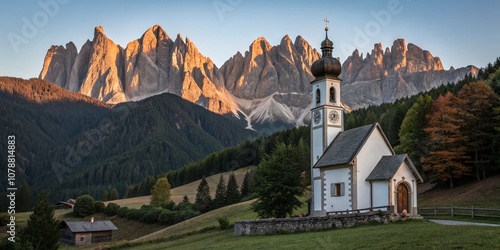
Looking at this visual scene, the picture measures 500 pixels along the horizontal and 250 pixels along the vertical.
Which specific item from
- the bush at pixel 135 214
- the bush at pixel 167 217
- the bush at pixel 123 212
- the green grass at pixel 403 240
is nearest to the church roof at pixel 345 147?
the green grass at pixel 403 240

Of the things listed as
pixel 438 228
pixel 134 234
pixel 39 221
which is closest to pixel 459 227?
pixel 438 228

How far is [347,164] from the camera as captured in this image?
3916 cm

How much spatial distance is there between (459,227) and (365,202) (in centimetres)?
1378

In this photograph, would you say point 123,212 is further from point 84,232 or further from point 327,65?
point 327,65

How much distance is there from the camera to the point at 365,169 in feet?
129

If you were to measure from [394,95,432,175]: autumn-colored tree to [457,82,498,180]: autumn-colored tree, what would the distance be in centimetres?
822

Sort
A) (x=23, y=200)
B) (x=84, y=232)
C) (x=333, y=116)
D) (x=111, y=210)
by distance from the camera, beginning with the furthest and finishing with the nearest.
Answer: (x=23, y=200)
(x=111, y=210)
(x=84, y=232)
(x=333, y=116)

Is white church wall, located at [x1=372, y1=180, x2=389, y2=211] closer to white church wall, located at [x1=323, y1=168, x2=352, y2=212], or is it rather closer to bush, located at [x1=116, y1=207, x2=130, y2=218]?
white church wall, located at [x1=323, y1=168, x2=352, y2=212]

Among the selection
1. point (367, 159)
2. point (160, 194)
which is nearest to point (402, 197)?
point (367, 159)

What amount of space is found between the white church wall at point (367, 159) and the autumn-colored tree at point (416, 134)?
20531 millimetres

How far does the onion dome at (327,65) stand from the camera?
46.2m

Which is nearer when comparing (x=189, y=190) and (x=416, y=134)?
(x=416, y=134)

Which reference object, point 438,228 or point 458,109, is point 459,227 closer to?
point 438,228

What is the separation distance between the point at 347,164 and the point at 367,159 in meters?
1.69
